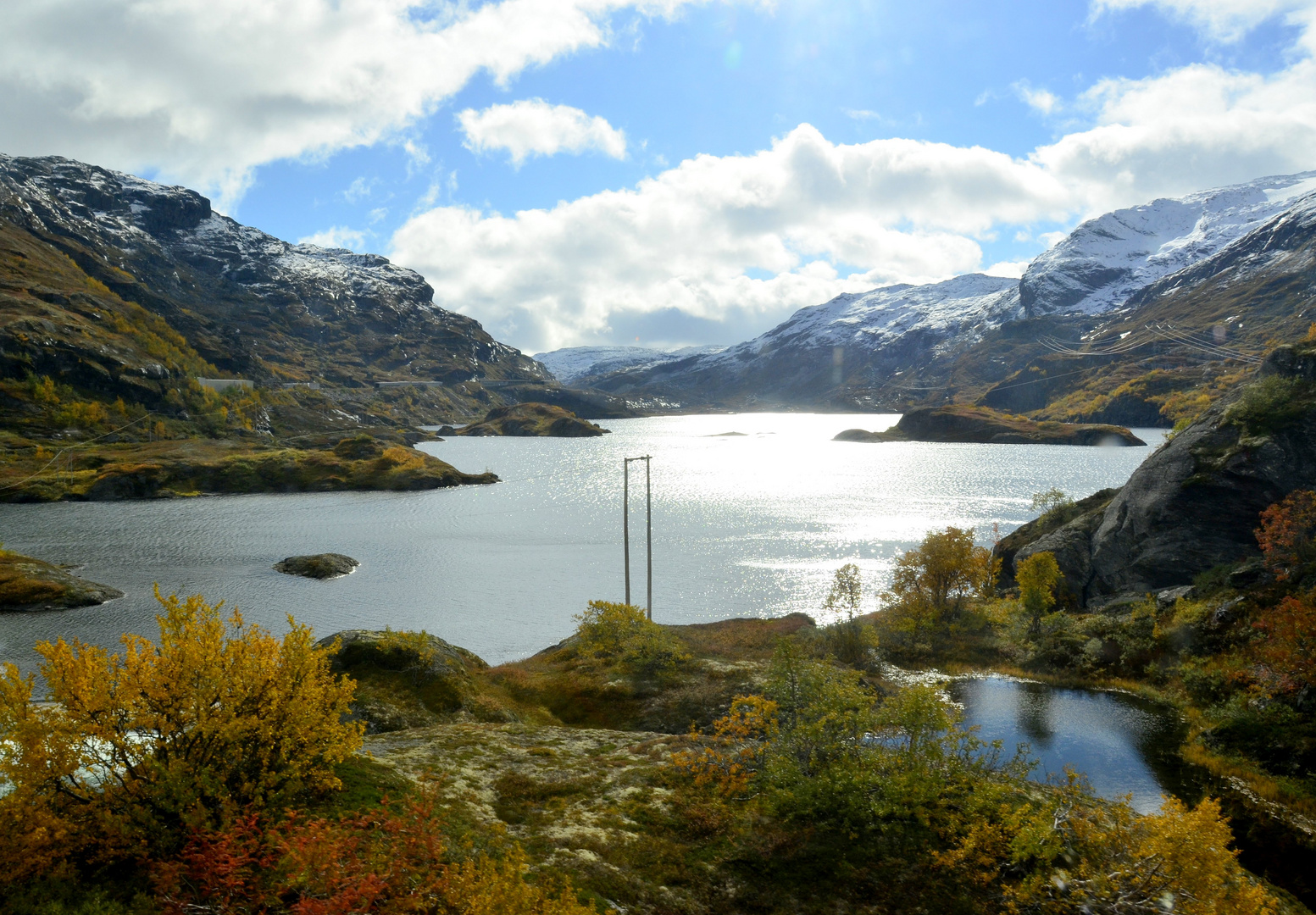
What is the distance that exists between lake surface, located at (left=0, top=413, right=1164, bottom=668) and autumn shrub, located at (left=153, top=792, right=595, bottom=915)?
1764 inches

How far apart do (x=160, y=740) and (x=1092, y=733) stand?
39761 mm

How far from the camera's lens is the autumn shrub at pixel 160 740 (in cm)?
1046

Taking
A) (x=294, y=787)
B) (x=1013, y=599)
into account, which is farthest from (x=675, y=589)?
(x=294, y=787)

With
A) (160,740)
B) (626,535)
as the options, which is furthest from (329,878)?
(626,535)

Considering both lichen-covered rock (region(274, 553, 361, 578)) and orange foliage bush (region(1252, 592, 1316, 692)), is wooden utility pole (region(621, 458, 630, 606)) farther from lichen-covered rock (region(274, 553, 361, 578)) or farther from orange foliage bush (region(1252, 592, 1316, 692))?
lichen-covered rock (region(274, 553, 361, 578))

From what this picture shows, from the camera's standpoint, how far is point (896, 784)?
57.8 feet

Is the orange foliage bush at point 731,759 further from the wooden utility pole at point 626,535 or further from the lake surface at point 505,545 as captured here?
the lake surface at point 505,545

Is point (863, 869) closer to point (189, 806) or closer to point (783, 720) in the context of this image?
point (783, 720)

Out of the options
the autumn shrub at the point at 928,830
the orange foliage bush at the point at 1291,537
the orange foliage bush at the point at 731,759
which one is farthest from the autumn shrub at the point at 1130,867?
the orange foliage bush at the point at 1291,537

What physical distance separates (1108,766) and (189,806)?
35.7 m

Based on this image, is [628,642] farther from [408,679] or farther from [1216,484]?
[1216,484]

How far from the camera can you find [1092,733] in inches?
1369

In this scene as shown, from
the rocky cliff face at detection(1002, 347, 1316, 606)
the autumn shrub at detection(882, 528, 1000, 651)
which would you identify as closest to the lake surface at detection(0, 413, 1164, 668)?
the autumn shrub at detection(882, 528, 1000, 651)

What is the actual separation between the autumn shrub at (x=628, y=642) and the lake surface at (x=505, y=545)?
55.9ft
